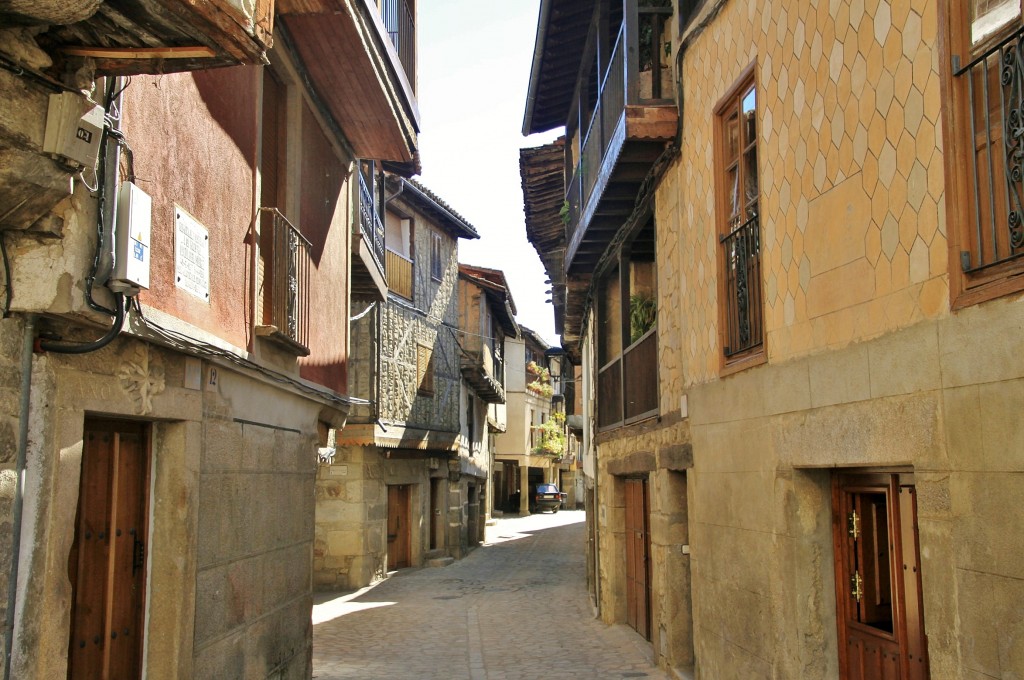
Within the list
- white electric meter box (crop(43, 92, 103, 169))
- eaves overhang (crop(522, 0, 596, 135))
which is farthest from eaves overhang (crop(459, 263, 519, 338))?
white electric meter box (crop(43, 92, 103, 169))

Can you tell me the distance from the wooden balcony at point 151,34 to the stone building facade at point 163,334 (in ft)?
0.03

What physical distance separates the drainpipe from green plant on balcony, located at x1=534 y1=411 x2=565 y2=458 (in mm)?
40126

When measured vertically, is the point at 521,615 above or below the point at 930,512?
below

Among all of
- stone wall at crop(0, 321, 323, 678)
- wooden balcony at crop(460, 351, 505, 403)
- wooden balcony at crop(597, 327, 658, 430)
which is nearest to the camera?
stone wall at crop(0, 321, 323, 678)

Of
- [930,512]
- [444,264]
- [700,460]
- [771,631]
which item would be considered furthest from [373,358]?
[930,512]

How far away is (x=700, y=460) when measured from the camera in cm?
748

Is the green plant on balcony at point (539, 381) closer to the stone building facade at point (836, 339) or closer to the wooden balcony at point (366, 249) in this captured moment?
the wooden balcony at point (366, 249)

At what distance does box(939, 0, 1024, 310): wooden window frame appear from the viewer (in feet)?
12.6

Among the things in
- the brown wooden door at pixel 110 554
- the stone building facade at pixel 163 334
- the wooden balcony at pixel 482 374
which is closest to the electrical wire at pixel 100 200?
the stone building facade at pixel 163 334

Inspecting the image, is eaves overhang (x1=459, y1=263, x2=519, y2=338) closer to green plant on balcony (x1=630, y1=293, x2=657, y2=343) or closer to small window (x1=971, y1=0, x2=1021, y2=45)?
green plant on balcony (x1=630, y1=293, x2=657, y2=343)

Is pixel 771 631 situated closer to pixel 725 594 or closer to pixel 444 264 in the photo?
pixel 725 594

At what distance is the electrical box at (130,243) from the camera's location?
420cm

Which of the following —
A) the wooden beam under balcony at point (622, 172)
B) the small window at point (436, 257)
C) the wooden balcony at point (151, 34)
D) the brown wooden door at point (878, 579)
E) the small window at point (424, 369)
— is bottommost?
the brown wooden door at point (878, 579)

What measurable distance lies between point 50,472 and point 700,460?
4.84 meters
